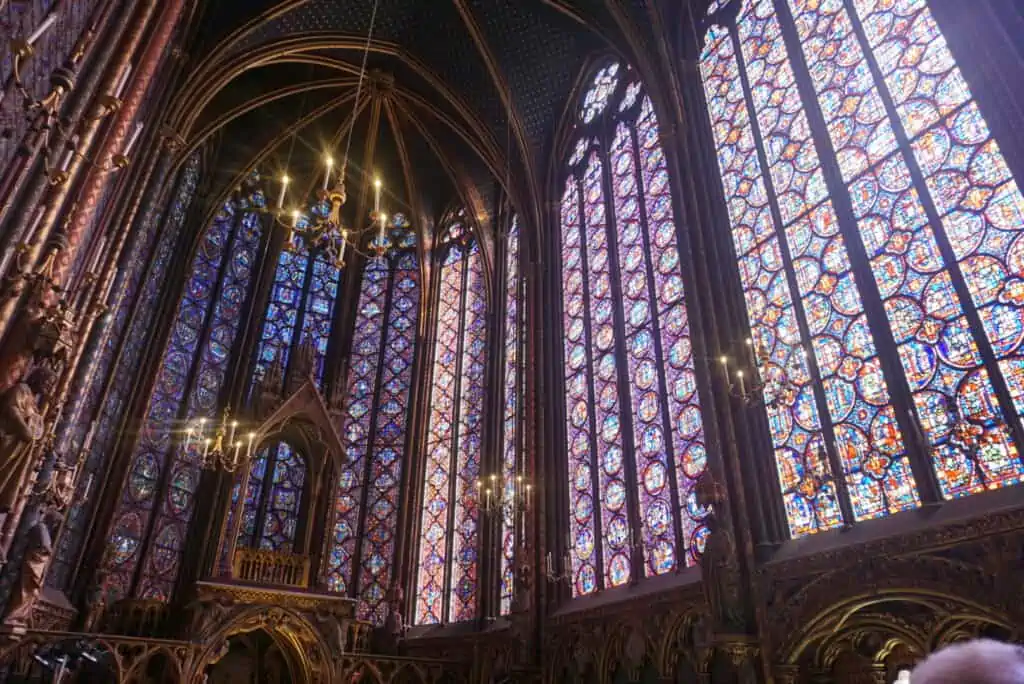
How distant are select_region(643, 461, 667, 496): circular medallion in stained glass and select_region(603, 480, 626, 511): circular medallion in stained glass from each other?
594mm

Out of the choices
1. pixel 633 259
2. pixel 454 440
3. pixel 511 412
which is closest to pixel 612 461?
pixel 633 259

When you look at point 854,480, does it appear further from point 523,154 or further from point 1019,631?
point 523,154

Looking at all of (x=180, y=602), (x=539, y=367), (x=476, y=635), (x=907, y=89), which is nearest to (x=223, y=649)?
(x=180, y=602)

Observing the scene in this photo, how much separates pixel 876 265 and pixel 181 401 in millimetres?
14441

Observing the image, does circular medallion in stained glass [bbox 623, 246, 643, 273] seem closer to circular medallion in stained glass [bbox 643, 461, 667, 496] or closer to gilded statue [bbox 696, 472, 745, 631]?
circular medallion in stained glass [bbox 643, 461, 667, 496]

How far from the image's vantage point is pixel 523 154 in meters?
15.9

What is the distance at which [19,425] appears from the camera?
5305 mm

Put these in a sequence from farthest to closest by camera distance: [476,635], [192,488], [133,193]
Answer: [192,488] < [476,635] < [133,193]

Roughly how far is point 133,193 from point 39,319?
662cm

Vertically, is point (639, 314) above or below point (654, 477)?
above

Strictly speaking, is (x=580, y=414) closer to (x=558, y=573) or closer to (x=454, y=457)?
(x=558, y=573)

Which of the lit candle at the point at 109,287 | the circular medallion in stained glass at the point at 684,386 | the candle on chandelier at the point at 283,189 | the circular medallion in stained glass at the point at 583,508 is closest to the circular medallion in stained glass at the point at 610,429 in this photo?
the circular medallion in stained glass at the point at 583,508

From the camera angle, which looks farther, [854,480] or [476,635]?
[476,635]

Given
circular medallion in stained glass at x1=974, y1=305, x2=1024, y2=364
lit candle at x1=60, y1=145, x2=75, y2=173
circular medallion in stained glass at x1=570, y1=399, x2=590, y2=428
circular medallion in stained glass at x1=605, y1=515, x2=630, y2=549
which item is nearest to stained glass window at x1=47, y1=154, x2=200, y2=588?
lit candle at x1=60, y1=145, x2=75, y2=173
